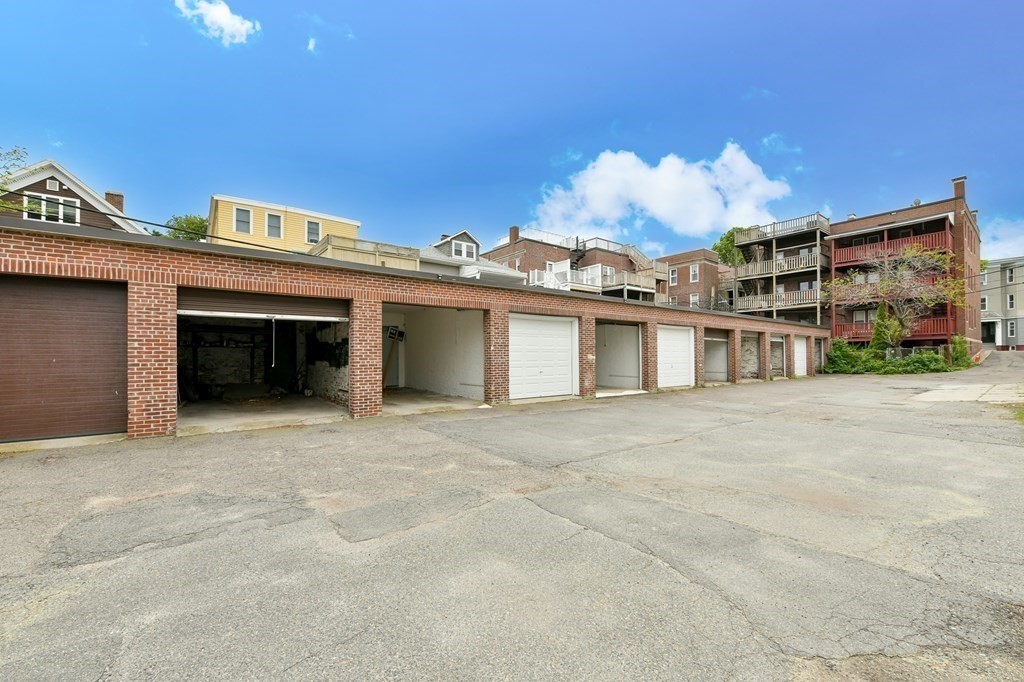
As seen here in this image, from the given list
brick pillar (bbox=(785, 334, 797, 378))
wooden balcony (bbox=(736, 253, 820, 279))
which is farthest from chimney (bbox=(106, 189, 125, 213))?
wooden balcony (bbox=(736, 253, 820, 279))

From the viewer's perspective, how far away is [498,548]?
3.37 metres

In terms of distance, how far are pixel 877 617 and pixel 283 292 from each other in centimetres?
937

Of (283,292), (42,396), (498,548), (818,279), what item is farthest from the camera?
(818,279)

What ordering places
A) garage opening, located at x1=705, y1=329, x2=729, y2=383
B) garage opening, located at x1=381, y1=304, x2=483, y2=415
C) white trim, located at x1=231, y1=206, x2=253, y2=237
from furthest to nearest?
white trim, located at x1=231, y1=206, x2=253, y2=237, garage opening, located at x1=705, y1=329, x2=729, y2=383, garage opening, located at x1=381, y1=304, x2=483, y2=415

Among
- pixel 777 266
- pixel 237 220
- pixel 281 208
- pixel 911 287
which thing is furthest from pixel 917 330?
pixel 237 220

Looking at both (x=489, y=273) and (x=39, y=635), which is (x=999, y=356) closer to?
(x=489, y=273)

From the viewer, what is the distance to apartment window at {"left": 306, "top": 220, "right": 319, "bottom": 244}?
25.3 metres

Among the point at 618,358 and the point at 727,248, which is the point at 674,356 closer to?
the point at 618,358

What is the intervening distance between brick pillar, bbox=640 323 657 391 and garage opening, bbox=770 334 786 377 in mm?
11597

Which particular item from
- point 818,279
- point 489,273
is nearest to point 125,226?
point 489,273

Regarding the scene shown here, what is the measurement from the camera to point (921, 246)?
1071 inches

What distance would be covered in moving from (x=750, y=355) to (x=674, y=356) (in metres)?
7.97

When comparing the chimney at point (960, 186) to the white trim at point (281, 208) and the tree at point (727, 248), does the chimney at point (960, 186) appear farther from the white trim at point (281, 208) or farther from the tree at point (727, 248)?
the white trim at point (281, 208)

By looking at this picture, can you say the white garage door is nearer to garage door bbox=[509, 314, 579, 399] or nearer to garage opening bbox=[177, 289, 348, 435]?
garage door bbox=[509, 314, 579, 399]
